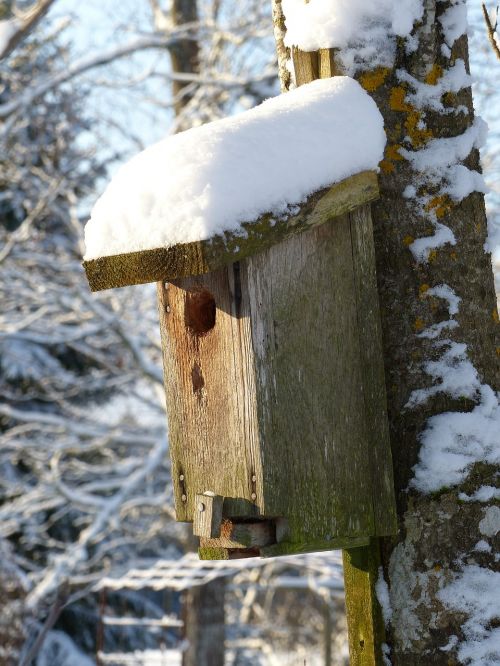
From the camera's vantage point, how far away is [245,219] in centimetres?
165

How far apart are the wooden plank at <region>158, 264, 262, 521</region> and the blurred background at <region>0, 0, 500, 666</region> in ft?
13.7

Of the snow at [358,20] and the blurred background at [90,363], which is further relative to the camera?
the blurred background at [90,363]

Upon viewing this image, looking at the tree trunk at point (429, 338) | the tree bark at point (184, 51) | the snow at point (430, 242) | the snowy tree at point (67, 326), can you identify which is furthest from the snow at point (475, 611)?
the tree bark at point (184, 51)

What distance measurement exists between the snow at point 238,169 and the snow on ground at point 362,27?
0.08 meters

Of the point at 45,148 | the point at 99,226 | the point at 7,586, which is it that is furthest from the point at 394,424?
the point at 45,148

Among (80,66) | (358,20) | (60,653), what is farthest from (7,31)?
(60,653)

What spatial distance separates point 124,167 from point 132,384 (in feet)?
24.8

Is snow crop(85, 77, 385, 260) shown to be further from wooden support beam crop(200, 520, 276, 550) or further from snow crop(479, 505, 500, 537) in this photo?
snow crop(479, 505, 500, 537)

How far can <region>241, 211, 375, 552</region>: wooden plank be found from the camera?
175 cm

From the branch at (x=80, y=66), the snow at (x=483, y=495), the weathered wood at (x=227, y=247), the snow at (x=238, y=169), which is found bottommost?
the snow at (x=483, y=495)

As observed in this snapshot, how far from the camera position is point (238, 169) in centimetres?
169

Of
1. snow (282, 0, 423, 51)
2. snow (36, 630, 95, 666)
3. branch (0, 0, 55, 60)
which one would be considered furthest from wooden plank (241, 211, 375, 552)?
snow (36, 630, 95, 666)

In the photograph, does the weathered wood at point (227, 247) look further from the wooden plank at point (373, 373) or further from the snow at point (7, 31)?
the snow at point (7, 31)

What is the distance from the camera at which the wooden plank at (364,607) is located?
1.87 m
